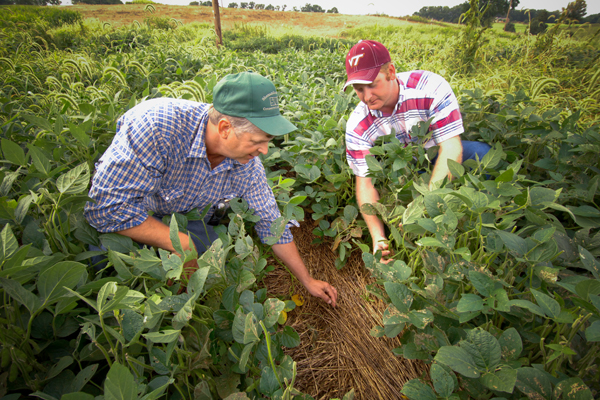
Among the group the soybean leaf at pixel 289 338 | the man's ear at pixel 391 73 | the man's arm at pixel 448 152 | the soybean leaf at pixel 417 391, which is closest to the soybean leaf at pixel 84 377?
the soybean leaf at pixel 289 338

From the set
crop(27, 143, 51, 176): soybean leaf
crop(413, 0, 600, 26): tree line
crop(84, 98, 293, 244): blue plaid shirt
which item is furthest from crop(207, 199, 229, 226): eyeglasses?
crop(413, 0, 600, 26): tree line

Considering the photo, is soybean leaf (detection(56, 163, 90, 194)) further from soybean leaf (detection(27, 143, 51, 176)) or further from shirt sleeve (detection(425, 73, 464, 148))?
shirt sleeve (detection(425, 73, 464, 148))

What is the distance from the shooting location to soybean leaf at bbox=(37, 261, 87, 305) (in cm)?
55

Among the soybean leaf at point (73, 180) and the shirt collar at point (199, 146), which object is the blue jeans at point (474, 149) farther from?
the soybean leaf at point (73, 180)

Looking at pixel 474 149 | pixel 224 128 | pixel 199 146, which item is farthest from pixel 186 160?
pixel 474 149

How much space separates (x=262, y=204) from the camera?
1276mm

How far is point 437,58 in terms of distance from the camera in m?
4.62

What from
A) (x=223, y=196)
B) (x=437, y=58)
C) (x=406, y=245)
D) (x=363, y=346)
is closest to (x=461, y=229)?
(x=406, y=245)

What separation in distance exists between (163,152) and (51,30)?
655 cm

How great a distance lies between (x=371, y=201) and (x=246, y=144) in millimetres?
681

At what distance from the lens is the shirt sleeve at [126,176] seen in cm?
99

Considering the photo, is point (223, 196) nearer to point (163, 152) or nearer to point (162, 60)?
point (163, 152)

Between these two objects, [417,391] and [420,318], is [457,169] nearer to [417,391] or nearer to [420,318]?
[420,318]

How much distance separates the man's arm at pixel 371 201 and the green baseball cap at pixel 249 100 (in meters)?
0.55
